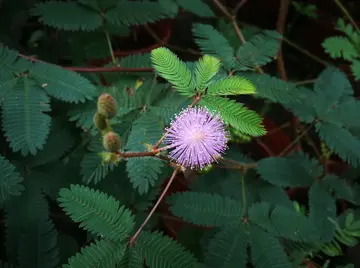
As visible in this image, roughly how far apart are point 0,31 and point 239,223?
856mm

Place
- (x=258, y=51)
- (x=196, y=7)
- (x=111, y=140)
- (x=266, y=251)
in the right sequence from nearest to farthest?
1. (x=111, y=140)
2. (x=266, y=251)
3. (x=258, y=51)
4. (x=196, y=7)

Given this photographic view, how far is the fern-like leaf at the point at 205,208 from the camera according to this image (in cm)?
94

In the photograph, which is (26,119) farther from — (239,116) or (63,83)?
(239,116)

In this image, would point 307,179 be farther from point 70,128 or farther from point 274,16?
point 274,16

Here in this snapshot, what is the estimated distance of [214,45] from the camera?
1010 mm

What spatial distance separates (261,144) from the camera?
4.02 ft

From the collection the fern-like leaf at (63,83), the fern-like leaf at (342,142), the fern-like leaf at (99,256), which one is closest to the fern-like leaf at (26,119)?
the fern-like leaf at (63,83)

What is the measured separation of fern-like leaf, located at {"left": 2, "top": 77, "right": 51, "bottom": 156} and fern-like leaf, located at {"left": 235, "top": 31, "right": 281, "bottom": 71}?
0.48 meters

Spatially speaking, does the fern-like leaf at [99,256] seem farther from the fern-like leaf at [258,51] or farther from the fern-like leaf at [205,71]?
the fern-like leaf at [258,51]

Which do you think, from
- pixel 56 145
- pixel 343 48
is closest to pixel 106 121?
pixel 56 145

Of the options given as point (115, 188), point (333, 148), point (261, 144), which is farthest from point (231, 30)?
point (115, 188)

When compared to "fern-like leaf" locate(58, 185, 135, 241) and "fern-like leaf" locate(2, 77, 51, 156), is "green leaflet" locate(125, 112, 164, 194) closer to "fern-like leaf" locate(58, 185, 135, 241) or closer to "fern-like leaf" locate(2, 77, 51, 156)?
"fern-like leaf" locate(58, 185, 135, 241)

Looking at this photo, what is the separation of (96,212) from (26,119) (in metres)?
0.27

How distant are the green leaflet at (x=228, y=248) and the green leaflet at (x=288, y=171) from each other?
0.19 metres
